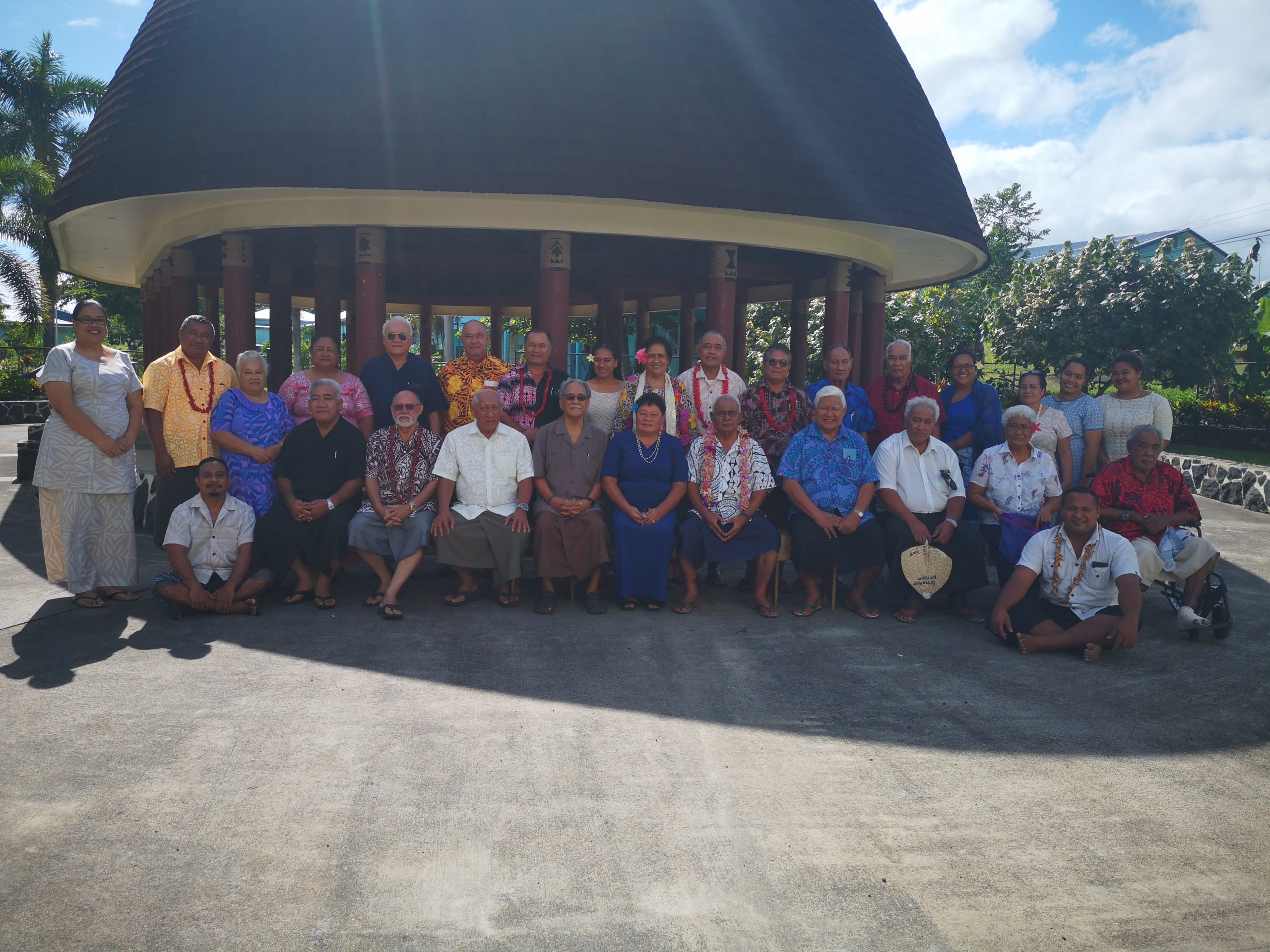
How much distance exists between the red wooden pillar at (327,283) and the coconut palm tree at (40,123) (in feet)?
72.3

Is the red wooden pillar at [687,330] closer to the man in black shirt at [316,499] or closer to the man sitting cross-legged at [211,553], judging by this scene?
the man in black shirt at [316,499]

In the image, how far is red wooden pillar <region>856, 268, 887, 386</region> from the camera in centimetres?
1266

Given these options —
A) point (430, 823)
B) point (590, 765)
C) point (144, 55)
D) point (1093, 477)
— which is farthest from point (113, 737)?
point (144, 55)

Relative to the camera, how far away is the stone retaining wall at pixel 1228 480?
38.6ft

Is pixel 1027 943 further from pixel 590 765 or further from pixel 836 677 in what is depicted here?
pixel 836 677

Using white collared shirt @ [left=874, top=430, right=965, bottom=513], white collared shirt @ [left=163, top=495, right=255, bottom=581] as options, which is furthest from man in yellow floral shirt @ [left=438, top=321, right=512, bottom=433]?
white collared shirt @ [left=874, top=430, right=965, bottom=513]

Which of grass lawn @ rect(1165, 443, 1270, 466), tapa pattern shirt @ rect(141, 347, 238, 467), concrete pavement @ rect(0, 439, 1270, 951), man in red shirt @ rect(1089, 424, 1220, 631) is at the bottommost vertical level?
concrete pavement @ rect(0, 439, 1270, 951)

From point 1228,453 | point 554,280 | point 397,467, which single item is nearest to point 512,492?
point 397,467

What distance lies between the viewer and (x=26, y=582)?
6.53 metres

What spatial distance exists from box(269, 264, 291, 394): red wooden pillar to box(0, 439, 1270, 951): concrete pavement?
11.1m

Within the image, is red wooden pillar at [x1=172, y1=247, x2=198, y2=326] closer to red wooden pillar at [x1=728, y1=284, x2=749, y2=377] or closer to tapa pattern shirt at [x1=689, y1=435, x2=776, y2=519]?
red wooden pillar at [x1=728, y1=284, x2=749, y2=377]

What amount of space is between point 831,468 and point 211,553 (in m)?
4.21

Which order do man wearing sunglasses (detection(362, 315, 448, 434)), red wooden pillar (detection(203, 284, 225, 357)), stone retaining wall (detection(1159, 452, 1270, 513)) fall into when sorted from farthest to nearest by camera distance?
1. red wooden pillar (detection(203, 284, 225, 357))
2. stone retaining wall (detection(1159, 452, 1270, 513))
3. man wearing sunglasses (detection(362, 315, 448, 434))

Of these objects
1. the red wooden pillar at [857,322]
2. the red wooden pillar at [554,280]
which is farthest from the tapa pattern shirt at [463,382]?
the red wooden pillar at [857,322]
